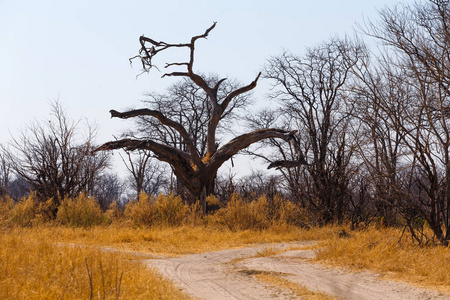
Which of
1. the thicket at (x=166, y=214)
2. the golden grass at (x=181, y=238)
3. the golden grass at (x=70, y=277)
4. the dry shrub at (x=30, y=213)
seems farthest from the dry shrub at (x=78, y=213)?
the golden grass at (x=70, y=277)

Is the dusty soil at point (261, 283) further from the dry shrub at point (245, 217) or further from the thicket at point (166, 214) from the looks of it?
the thicket at point (166, 214)

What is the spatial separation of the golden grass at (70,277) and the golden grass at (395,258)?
116 inches

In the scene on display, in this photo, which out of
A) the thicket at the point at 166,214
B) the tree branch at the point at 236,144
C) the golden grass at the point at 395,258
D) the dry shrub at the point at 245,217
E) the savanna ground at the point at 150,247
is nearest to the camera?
the savanna ground at the point at 150,247

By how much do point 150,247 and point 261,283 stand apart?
4.34 meters

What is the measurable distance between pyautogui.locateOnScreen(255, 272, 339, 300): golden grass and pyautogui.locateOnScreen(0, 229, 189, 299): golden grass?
51.3 inches

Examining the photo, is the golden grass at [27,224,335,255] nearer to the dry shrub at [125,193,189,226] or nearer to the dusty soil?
the dry shrub at [125,193,189,226]

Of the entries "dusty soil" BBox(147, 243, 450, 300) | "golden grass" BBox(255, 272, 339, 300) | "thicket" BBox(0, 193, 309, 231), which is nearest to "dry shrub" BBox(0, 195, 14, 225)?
"thicket" BBox(0, 193, 309, 231)

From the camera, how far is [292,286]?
5703 mm

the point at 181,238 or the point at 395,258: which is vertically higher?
the point at 181,238

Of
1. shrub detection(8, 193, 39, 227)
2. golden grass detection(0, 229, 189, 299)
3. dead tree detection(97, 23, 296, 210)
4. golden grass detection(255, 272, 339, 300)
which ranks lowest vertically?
golden grass detection(255, 272, 339, 300)

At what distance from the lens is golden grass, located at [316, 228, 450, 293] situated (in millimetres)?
5859

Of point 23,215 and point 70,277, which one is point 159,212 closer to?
point 23,215

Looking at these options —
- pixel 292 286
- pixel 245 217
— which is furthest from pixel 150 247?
pixel 292 286

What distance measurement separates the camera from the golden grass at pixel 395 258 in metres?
5.86
